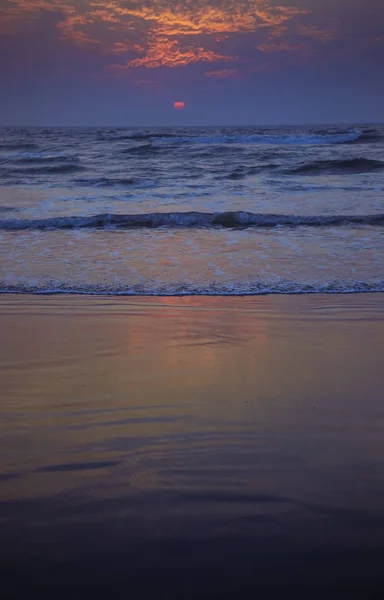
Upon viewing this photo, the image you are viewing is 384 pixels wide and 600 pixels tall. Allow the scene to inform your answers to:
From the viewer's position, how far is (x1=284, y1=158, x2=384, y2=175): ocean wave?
2366cm

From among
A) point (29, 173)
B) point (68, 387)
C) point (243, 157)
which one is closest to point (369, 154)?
point (243, 157)

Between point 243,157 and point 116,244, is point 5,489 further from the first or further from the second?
point 243,157

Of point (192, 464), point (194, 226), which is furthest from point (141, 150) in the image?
point (192, 464)

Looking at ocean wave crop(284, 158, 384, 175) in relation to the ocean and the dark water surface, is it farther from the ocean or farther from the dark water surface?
the dark water surface

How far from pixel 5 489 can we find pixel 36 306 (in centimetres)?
397

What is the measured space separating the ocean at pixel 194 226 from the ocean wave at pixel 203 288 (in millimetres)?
23

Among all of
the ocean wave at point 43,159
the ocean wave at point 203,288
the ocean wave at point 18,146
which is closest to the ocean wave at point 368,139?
the ocean wave at point 43,159

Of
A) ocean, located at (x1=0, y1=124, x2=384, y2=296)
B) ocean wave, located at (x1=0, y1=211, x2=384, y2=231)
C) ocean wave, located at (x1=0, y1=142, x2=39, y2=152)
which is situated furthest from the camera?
ocean wave, located at (x1=0, y1=142, x2=39, y2=152)

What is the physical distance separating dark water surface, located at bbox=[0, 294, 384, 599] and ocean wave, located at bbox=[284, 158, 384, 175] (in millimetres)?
19356

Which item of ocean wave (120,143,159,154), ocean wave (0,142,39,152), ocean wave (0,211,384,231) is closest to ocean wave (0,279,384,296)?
ocean wave (0,211,384,231)

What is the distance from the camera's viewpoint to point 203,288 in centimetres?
724

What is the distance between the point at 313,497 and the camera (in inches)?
102

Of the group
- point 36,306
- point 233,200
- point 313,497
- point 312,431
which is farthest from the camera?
point 233,200

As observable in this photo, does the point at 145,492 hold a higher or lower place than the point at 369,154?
lower
